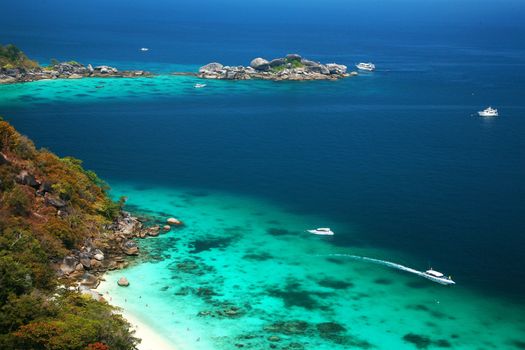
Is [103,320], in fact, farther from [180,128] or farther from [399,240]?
[180,128]

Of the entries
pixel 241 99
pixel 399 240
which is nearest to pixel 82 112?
pixel 241 99

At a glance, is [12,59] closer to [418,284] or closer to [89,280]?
[89,280]

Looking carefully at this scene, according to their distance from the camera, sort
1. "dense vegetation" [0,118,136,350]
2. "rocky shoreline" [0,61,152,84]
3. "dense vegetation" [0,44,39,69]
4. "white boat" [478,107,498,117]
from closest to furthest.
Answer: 1. "dense vegetation" [0,118,136,350]
2. "white boat" [478,107,498,117]
3. "rocky shoreline" [0,61,152,84]
4. "dense vegetation" [0,44,39,69]

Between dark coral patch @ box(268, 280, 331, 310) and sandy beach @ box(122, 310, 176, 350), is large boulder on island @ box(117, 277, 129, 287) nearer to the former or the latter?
sandy beach @ box(122, 310, 176, 350)

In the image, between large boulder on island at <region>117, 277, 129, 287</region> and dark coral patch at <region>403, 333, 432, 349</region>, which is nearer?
dark coral patch at <region>403, 333, 432, 349</region>

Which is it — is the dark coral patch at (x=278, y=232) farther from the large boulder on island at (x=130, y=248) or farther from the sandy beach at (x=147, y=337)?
the sandy beach at (x=147, y=337)

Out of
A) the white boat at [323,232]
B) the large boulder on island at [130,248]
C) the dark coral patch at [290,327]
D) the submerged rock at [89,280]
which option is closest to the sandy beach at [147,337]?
the submerged rock at [89,280]

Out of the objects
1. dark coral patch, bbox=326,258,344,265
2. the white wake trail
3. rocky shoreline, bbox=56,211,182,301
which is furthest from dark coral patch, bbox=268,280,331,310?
rocky shoreline, bbox=56,211,182,301
